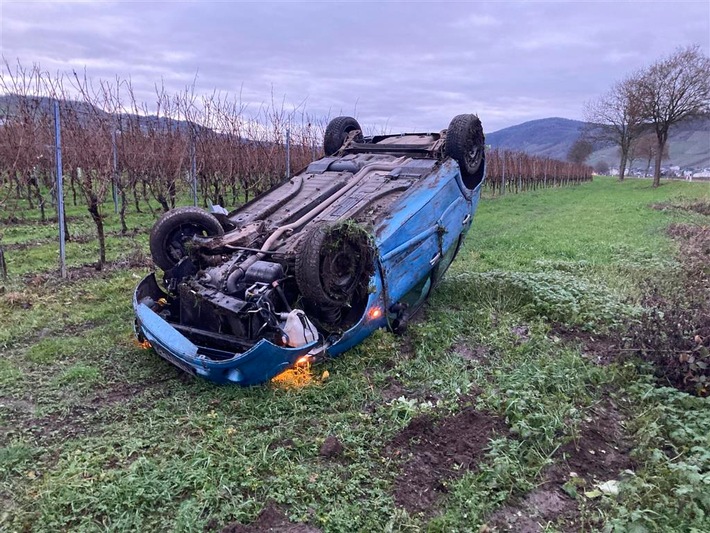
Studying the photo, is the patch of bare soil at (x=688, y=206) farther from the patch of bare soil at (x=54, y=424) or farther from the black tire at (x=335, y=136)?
the patch of bare soil at (x=54, y=424)

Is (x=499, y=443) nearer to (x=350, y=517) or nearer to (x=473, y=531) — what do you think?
(x=473, y=531)

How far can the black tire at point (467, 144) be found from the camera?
612 cm

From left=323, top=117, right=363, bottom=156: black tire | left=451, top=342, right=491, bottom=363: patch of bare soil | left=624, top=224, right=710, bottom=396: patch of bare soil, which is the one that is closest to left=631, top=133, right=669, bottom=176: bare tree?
left=323, top=117, right=363, bottom=156: black tire

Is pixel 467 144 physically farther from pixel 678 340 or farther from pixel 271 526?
pixel 271 526

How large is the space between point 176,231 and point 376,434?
300cm

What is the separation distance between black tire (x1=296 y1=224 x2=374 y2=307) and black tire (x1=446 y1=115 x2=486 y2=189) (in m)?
2.17

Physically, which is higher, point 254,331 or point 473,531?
point 254,331

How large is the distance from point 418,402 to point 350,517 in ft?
4.39

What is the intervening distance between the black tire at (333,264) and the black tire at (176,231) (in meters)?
1.40

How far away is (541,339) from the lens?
16.4 ft

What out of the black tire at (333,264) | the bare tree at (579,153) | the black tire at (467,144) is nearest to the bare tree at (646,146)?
the bare tree at (579,153)

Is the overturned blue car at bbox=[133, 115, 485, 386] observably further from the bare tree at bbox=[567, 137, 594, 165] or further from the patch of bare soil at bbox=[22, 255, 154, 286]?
the bare tree at bbox=[567, 137, 594, 165]

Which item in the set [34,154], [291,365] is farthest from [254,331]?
[34,154]

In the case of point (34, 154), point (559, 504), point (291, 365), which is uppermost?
point (34, 154)
